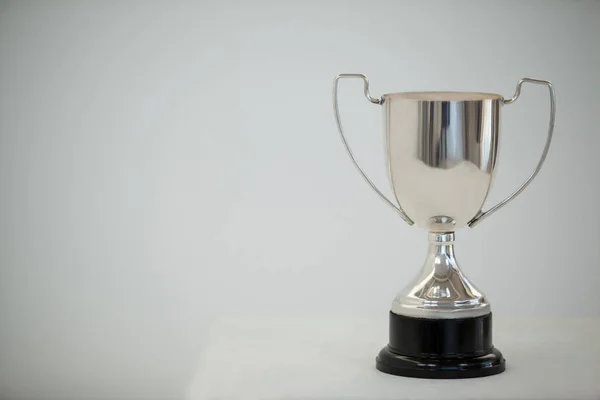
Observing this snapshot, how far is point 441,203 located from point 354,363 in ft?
0.68

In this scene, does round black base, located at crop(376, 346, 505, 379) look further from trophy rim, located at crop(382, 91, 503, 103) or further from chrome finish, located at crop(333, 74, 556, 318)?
trophy rim, located at crop(382, 91, 503, 103)

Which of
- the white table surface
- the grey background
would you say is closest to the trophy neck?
the white table surface

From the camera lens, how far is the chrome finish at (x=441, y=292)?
914 millimetres

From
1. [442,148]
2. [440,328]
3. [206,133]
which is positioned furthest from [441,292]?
[206,133]

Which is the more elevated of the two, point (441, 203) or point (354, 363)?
point (441, 203)

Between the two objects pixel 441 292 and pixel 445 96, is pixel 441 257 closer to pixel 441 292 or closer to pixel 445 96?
pixel 441 292

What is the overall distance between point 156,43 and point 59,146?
1.36ft

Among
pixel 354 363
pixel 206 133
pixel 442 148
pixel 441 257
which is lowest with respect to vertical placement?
pixel 354 363

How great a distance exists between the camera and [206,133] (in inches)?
101

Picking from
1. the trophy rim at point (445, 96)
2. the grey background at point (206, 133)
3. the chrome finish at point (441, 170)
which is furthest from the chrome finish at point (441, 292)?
the grey background at point (206, 133)

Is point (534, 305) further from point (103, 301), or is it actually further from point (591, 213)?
point (103, 301)

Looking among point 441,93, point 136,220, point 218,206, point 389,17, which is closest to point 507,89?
point 389,17

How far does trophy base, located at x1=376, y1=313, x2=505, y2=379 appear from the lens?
35.7 inches

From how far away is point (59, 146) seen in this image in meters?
2.56
